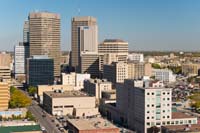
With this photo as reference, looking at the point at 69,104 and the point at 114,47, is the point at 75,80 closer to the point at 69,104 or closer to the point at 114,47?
the point at 114,47

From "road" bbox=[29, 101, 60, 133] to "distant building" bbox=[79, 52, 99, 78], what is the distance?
2037cm

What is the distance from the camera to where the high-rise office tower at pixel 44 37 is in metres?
79.4

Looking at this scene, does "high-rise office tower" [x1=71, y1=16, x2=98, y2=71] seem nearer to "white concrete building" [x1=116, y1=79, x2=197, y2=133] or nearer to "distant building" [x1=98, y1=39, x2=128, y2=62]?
"distant building" [x1=98, y1=39, x2=128, y2=62]

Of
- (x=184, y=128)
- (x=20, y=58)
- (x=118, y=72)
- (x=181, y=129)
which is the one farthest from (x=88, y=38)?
(x=184, y=128)

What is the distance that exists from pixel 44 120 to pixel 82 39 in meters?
41.4

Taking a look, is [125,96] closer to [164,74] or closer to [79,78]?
[79,78]

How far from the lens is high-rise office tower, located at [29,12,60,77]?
79.4m

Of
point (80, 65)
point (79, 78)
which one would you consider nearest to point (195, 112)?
point (79, 78)

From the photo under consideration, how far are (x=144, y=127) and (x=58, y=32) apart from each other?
1944 inches

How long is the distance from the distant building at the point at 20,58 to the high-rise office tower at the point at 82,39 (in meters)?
9.53

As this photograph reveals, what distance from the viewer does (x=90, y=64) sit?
75500 millimetres

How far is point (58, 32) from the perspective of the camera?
82.1m

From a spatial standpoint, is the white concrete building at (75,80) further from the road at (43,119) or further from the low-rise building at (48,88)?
the road at (43,119)

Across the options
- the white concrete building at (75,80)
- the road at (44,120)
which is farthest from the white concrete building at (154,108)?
the white concrete building at (75,80)
